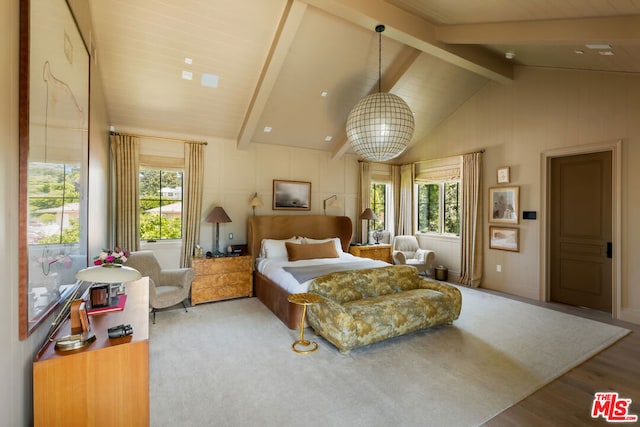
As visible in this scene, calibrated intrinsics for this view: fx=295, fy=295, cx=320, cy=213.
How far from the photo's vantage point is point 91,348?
4.67 ft

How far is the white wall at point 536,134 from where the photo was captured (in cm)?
399

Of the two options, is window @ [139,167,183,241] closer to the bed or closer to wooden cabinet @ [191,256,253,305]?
wooden cabinet @ [191,256,253,305]

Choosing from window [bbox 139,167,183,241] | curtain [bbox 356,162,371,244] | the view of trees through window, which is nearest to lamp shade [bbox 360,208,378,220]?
curtain [bbox 356,162,371,244]

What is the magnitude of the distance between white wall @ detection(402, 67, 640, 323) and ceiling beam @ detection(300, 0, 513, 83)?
0.98 m

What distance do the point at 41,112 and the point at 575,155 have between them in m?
6.27

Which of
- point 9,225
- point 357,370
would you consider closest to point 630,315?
point 357,370

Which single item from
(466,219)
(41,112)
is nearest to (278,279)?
(41,112)

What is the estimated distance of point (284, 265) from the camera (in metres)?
4.53

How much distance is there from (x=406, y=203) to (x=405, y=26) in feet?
14.1

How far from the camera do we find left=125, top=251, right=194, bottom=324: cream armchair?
3752mm

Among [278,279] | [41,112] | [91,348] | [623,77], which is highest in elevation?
[623,77]

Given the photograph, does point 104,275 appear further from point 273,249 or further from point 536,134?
point 536,134

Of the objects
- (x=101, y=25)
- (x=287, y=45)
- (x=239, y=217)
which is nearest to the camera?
(x=101, y=25)

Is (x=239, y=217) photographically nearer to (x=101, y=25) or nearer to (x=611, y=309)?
(x=101, y=25)
